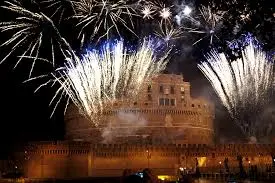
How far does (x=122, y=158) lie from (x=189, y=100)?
373 inches

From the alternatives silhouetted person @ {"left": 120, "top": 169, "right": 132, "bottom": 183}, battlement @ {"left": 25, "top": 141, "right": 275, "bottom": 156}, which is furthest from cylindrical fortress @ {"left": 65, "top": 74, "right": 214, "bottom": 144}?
silhouetted person @ {"left": 120, "top": 169, "right": 132, "bottom": 183}

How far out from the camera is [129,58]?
985 inches

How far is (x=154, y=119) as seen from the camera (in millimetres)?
41938

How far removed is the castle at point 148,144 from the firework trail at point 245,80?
4.00 metres

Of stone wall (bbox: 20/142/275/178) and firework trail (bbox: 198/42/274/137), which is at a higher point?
firework trail (bbox: 198/42/274/137)

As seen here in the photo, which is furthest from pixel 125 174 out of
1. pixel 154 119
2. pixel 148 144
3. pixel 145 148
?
pixel 154 119

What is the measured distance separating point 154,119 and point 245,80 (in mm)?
16190

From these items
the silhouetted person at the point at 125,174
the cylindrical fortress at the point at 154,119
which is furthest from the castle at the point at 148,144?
the silhouetted person at the point at 125,174

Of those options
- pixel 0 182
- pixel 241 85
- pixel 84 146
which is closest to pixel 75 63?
pixel 0 182

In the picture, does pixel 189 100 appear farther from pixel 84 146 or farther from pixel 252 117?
pixel 84 146

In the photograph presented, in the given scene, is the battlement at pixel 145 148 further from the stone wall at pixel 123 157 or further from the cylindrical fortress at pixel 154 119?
the cylindrical fortress at pixel 154 119

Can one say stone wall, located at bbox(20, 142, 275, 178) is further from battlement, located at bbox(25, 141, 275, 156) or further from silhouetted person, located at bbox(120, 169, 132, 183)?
silhouetted person, located at bbox(120, 169, 132, 183)

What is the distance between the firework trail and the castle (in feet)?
13.1

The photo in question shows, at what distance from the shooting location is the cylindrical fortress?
41.3 m
